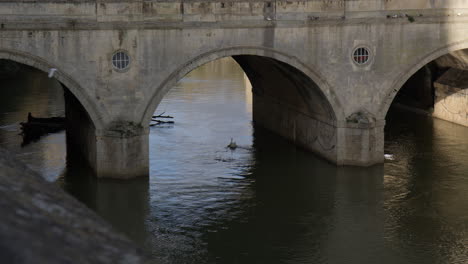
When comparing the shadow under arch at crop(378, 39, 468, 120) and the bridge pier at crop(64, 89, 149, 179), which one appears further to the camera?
the shadow under arch at crop(378, 39, 468, 120)

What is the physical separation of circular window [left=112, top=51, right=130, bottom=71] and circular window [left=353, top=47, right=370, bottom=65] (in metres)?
10.6

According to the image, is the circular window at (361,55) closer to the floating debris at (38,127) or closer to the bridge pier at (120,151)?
the bridge pier at (120,151)

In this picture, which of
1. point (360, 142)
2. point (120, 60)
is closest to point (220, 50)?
point (120, 60)

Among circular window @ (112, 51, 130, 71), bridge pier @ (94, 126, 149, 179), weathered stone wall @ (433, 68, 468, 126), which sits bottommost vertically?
bridge pier @ (94, 126, 149, 179)

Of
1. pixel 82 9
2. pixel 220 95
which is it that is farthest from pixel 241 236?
pixel 220 95

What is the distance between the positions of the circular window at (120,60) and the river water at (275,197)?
496 centimetres

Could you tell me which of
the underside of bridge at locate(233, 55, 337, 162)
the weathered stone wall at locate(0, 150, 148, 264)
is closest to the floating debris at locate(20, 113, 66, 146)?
the underside of bridge at locate(233, 55, 337, 162)

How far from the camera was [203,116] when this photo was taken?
47.5m

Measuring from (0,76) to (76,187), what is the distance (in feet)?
136

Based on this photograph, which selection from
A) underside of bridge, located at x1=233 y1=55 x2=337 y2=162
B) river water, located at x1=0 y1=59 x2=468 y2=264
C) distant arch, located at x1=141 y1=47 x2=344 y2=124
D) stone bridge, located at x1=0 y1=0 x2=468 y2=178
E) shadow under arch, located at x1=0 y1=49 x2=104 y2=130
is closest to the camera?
river water, located at x1=0 y1=59 x2=468 y2=264

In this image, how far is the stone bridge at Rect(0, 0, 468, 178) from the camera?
29031mm

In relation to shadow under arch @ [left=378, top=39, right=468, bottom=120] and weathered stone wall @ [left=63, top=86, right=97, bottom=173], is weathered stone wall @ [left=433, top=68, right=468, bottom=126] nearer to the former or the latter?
shadow under arch @ [left=378, top=39, right=468, bottom=120]

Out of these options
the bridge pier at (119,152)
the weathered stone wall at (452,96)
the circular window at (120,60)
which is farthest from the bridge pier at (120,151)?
the weathered stone wall at (452,96)

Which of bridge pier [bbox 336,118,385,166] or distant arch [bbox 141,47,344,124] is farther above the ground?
distant arch [bbox 141,47,344,124]
